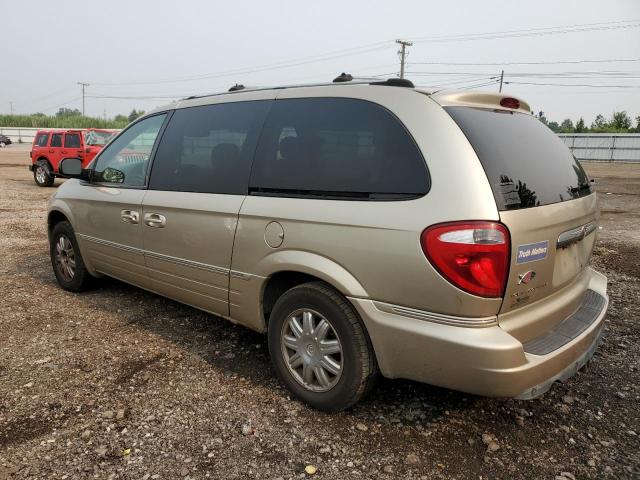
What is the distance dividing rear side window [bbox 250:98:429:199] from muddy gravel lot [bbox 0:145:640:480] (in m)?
1.26

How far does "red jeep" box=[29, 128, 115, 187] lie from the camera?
14.8 metres

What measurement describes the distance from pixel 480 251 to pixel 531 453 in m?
1.14

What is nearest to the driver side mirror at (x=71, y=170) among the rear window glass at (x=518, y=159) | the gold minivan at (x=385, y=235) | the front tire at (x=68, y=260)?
the front tire at (x=68, y=260)

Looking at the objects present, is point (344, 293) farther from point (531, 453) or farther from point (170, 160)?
point (170, 160)

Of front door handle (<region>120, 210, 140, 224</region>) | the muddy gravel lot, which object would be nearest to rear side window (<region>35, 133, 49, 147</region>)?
the muddy gravel lot

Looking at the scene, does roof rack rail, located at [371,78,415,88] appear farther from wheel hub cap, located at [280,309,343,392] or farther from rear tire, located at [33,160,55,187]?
rear tire, located at [33,160,55,187]

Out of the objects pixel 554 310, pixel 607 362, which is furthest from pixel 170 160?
pixel 607 362

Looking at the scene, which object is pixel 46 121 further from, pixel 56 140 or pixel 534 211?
pixel 534 211

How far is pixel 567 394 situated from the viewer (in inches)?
117

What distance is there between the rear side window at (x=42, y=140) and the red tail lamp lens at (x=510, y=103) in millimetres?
16006

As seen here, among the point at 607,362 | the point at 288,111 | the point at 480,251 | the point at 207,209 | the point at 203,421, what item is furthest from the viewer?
the point at 607,362

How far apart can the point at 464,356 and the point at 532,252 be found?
58 cm

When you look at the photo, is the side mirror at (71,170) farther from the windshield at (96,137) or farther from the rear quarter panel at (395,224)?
the windshield at (96,137)

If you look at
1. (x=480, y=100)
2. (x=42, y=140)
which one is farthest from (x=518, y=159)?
(x=42, y=140)
